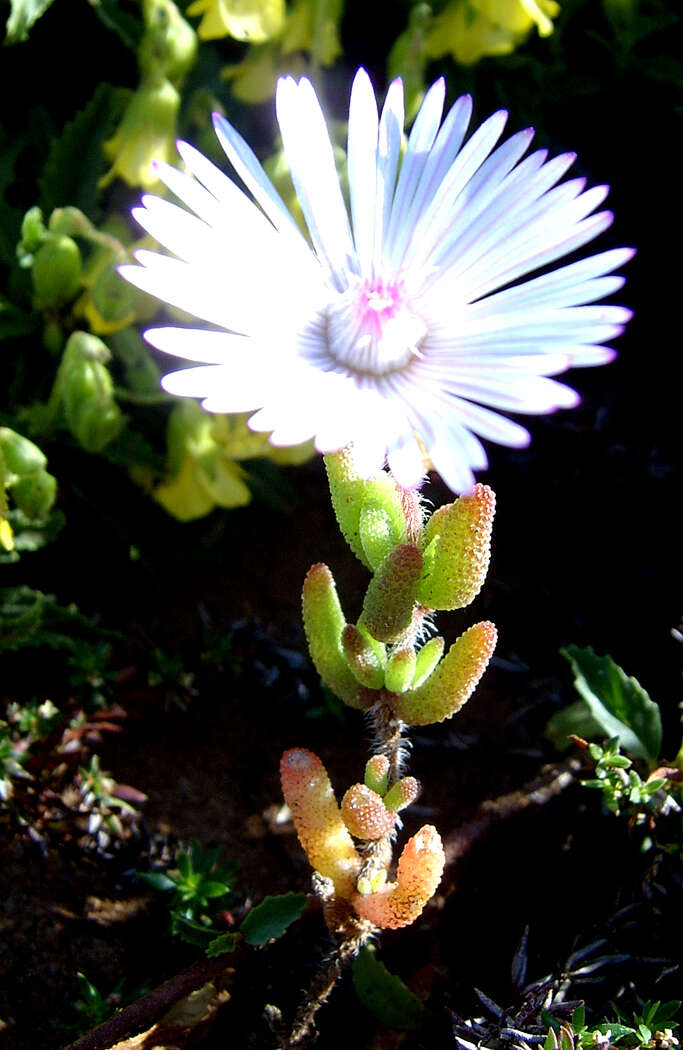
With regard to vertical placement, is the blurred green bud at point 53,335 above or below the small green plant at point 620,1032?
above

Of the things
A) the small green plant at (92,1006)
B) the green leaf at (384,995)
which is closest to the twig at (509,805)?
the green leaf at (384,995)

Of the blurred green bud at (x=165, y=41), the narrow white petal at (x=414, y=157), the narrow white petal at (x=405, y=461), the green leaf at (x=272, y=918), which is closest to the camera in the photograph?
the narrow white petal at (x=405, y=461)

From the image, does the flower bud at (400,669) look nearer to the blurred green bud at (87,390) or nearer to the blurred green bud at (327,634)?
the blurred green bud at (327,634)

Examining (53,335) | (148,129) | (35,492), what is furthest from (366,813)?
(148,129)

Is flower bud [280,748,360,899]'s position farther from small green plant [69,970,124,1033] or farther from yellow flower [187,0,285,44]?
yellow flower [187,0,285,44]

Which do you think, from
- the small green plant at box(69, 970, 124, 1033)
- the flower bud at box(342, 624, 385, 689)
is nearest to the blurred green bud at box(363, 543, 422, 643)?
the flower bud at box(342, 624, 385, 689)

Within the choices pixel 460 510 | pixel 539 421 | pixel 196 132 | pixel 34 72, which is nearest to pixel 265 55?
pixel 196 132

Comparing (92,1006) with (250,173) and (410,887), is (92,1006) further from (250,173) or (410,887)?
(250,173)
